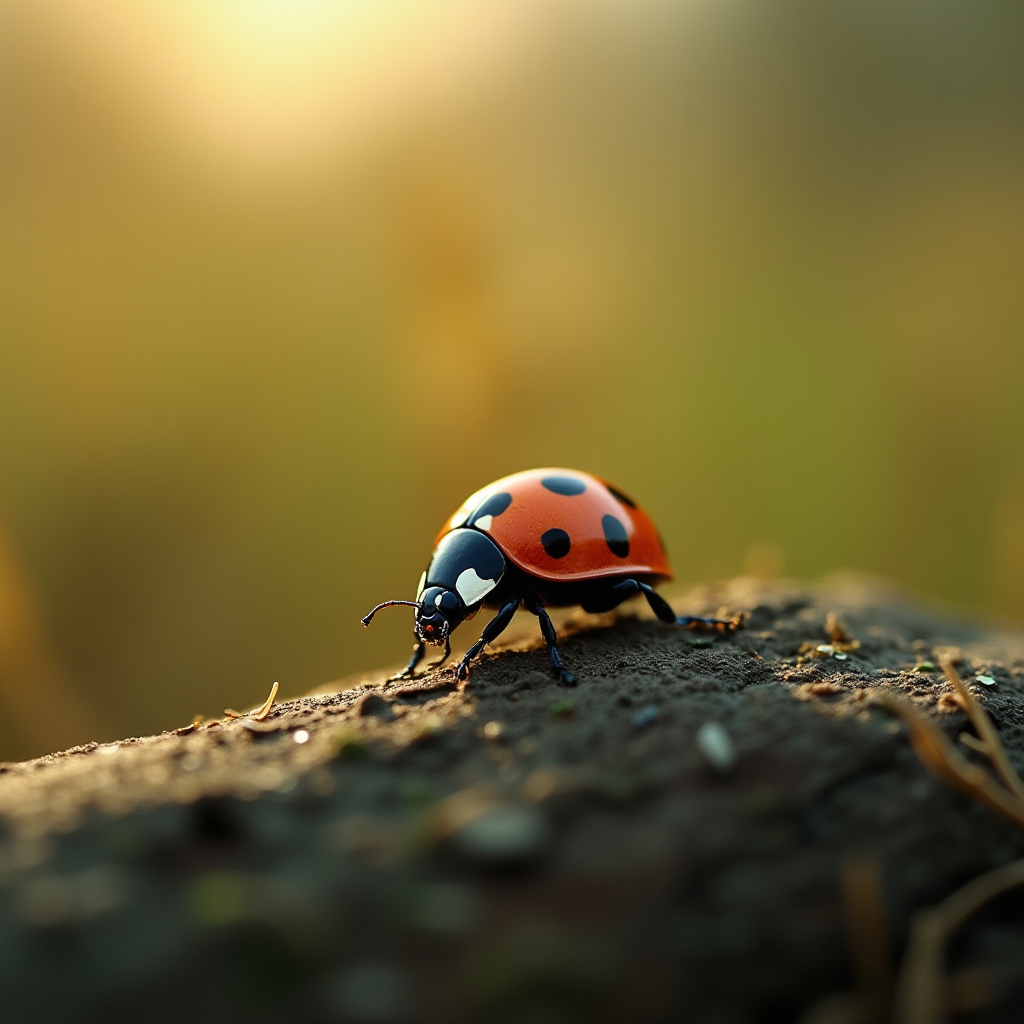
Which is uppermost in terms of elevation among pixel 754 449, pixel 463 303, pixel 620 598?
pixel 463 303

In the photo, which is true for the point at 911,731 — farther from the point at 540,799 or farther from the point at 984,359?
the point at 984,359

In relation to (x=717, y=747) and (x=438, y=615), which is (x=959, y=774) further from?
(x=438, y=615)

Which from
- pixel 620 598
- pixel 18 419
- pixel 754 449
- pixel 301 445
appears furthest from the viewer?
pixel 754 449

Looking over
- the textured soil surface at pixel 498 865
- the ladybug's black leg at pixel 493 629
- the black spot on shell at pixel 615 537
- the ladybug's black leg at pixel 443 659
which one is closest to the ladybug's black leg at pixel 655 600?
the black spot on shell at pixel 615 537

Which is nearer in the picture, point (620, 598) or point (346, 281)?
point (620, 598)

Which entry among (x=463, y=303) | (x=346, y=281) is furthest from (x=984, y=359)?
(x=346, y=281)

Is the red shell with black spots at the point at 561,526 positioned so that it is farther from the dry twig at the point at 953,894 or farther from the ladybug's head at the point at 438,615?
the dry twig at the point at 953,894

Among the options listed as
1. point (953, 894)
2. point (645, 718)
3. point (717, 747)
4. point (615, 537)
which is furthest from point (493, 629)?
point (953, 894)
